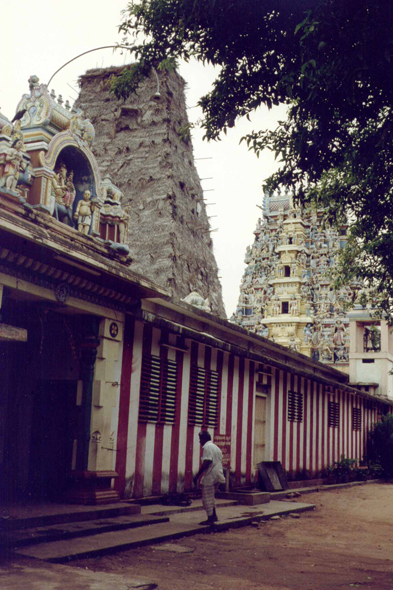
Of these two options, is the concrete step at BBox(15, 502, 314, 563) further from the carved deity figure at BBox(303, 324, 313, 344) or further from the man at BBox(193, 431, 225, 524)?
the carved deity figure at BBox(303, 324, 313, 344)

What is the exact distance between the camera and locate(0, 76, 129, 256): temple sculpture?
9.47 metres

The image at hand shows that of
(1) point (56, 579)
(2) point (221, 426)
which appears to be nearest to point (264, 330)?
(2) point (221, 426)

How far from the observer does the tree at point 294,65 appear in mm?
6793

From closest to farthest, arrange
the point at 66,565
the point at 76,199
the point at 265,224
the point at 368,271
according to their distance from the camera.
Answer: the point at 66,565 → the point at 76,199 → the point at 368,271 → the point at 265,224

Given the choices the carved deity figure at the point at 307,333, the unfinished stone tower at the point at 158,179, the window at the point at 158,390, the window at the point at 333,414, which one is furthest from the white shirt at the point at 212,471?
the carved deity figure at the point at 307,333

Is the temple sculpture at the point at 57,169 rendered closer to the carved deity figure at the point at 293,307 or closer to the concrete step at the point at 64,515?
the concrete step at the point at 64,515

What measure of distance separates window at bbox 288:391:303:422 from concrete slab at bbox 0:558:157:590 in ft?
41.7

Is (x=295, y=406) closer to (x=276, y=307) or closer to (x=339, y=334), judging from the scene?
(x=339, y=334)

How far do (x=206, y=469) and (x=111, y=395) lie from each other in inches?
74.0

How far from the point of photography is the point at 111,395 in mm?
10336

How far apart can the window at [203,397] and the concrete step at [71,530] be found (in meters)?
3.53

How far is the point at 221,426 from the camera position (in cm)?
1438

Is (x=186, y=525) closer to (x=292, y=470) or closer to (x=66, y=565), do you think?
(x=66, y=565)

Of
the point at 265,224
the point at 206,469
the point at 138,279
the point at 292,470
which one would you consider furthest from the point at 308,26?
the point at 265,224
